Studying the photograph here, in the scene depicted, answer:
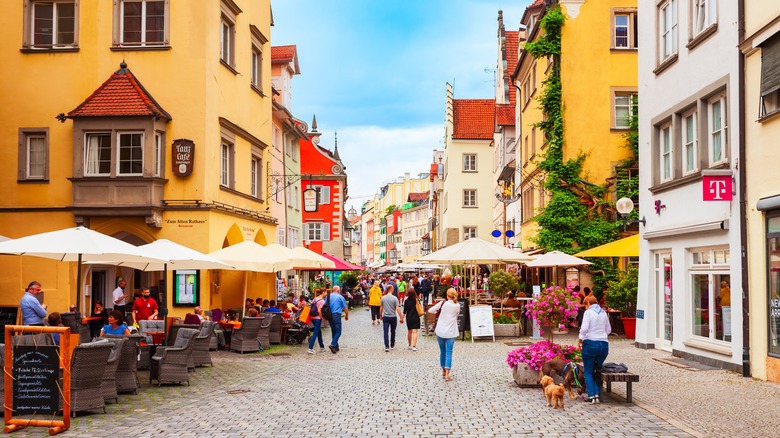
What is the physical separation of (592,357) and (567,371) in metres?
0.81

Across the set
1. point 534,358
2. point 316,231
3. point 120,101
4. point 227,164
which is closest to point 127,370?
point 534,358

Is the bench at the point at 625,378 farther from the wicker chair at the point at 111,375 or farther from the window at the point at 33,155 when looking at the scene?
the window at the point at 33,155

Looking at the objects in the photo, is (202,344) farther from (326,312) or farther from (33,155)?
(33,155)

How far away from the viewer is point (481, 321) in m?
26.9

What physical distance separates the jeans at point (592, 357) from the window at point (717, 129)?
21.8 ft

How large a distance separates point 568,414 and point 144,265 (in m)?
12.5

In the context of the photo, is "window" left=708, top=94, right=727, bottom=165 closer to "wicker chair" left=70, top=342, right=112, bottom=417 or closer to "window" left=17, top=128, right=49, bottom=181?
"wicker chair" left=70, top=342, right=112, bottom=417

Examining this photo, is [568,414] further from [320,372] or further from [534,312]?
[320,372]

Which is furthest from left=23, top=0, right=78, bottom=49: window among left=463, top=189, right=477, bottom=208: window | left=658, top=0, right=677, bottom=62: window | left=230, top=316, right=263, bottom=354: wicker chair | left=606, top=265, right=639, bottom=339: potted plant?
left=463, top=189, right=477, bottom=208: window

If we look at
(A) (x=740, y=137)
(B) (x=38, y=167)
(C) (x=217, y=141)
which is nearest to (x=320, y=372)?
(A) (x=740, y=137)

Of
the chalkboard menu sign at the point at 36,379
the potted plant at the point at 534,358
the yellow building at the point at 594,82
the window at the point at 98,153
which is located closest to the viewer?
the chalkboard menu sign at the point at 36,379

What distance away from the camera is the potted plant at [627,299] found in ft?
90.1

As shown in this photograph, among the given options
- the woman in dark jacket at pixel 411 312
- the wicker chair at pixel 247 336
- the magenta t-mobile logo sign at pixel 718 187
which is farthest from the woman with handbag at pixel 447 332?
the wicker chair at pixel 247 336

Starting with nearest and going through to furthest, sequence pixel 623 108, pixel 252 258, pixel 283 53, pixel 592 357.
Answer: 1. pixel 592 357
2. pixel 252 258
3. pixel 623 108
4. pixel 283 53
